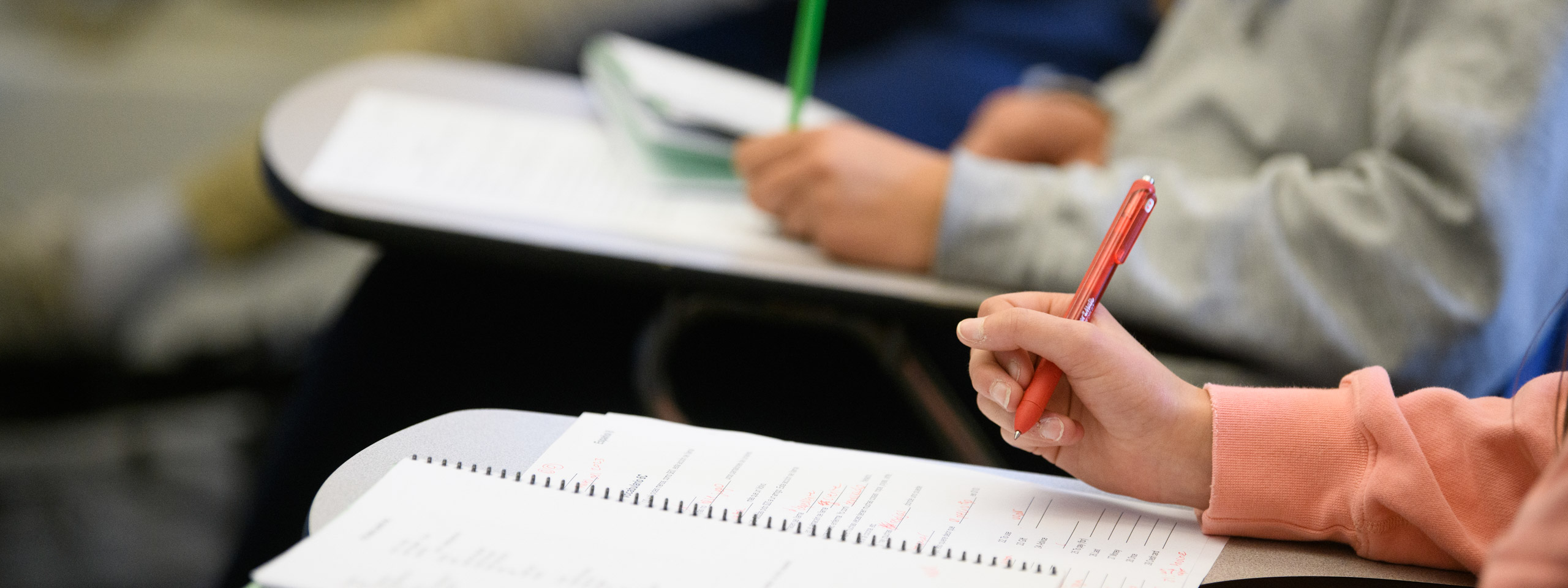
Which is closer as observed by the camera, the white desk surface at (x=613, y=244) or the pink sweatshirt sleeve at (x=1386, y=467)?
the pink sweatshirt sleeve at (x=1386, y=467)

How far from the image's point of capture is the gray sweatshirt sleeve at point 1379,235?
0.64 metres

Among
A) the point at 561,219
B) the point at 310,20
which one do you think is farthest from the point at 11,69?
the point at 561,219

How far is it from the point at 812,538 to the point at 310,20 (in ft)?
6.43

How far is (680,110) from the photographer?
2.82 feet

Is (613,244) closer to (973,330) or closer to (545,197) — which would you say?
(545,197)

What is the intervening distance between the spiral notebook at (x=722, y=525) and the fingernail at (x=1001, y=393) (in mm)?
41

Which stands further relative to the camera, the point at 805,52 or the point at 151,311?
the point at 151,311

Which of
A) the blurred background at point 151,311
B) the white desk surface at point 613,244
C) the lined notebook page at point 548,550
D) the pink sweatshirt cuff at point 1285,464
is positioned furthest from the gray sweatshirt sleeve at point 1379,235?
the blurred background at point 151,311

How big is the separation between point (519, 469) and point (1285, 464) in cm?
31

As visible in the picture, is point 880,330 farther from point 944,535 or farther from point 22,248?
point 22,248

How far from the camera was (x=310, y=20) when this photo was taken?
81.6 inches

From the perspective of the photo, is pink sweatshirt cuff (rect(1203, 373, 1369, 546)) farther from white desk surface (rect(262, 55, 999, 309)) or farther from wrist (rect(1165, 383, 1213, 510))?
white desk surface (rect(262, 55, 999, 309))

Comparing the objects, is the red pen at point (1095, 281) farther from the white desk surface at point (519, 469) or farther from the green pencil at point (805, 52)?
the green pencil at point (805, 52)

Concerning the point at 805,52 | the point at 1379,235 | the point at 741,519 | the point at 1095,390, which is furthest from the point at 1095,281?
the point at 805,52
